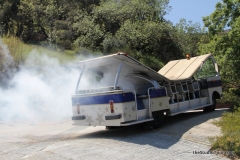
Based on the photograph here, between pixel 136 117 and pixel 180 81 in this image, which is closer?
pixel 136 117

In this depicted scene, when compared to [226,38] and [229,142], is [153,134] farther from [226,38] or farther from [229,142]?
[226,38]

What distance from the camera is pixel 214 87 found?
502 inches

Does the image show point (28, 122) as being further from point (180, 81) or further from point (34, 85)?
point (180, 81)

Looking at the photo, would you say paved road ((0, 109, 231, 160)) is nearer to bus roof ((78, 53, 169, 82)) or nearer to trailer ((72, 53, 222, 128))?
trailer ((72, 53, 222, 128))

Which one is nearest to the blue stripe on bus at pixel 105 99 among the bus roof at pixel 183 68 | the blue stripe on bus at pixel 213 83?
the bus roof at pixel 183 68

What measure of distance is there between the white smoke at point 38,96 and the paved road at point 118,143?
321cm

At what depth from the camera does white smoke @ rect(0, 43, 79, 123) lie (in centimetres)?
1406

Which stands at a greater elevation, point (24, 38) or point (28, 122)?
point (24, 38)

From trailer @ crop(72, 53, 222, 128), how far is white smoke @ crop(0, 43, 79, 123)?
13.8 ft

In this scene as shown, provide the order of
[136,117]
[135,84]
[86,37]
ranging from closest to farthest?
[136,117]
[135,84]
[86,37]

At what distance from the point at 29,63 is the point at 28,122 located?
4482 mm

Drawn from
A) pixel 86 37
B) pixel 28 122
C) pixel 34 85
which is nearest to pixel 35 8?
pixel 86 37

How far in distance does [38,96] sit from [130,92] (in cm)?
715

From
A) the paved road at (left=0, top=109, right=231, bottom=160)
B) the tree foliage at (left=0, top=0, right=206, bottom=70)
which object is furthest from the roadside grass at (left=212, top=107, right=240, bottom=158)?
the tree foliage at (left=0, top=0, right=206, bottom=70)
